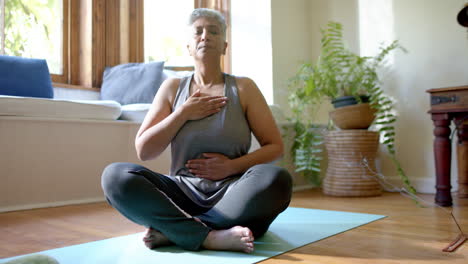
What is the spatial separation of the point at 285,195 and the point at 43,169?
5.42 feet

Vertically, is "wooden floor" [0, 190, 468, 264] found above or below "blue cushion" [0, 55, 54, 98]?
below

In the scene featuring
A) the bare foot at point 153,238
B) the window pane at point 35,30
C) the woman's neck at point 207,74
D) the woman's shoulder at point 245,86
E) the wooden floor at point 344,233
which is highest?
the window pane at point 35,30

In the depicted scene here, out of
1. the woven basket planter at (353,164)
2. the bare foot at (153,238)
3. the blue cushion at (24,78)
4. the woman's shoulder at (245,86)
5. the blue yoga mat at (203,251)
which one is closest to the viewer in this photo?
the blue yoga mat at (203,251)

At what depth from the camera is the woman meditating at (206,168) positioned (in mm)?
1366

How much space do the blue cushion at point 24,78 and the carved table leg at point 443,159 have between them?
2423 millimetres

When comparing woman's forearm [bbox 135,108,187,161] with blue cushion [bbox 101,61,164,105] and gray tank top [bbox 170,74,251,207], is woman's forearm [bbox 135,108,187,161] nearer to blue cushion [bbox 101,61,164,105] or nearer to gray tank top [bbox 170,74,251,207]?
gray tank top [bbox 170,74,251,207]

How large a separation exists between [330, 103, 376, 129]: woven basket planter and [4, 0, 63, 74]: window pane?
2.14 meters

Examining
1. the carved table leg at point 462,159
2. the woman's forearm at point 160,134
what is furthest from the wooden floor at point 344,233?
the woman's forearm at point 160,134

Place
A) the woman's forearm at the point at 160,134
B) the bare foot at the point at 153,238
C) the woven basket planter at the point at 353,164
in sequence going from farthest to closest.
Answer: the woven basket planter at the point at 353,164 < the woman's forearm at the point at 160,134 < the bare foot at the point at 153,238

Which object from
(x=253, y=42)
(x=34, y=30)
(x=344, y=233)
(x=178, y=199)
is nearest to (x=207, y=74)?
(x=178, y=199)

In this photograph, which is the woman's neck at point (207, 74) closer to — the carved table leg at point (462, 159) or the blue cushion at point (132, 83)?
the blue cushion at point (132, 83)

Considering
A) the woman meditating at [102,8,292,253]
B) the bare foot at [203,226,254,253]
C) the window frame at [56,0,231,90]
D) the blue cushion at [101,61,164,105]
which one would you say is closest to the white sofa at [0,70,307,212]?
the blue cushion at [101,61,164,105]

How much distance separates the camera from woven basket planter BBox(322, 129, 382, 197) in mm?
2967

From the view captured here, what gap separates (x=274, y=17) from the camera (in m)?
3.85
